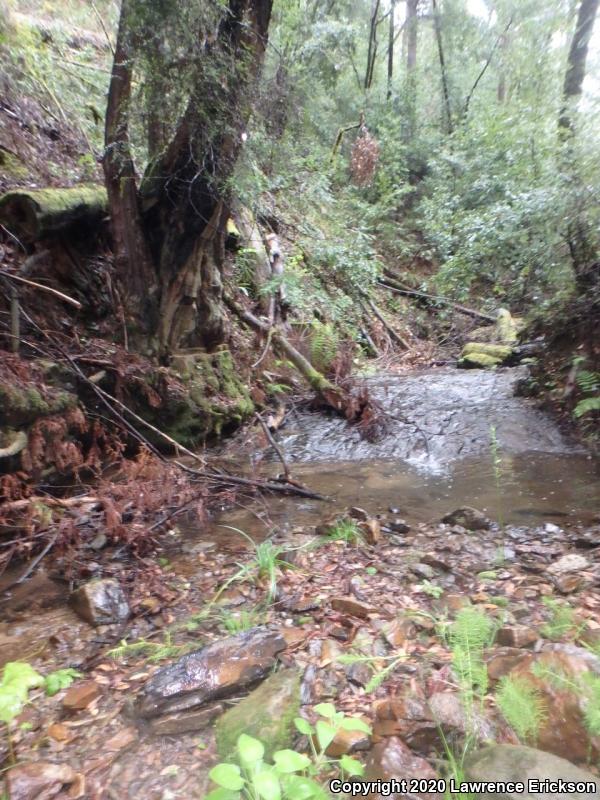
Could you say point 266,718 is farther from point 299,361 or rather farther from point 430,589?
point 299,361

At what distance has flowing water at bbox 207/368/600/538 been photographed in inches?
172

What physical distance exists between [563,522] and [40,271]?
5397 millimetres

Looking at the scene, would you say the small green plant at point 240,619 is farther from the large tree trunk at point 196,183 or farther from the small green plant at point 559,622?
the large tree trunk at point 196,183

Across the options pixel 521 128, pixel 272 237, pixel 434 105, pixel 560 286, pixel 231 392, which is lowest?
pixel 231 392

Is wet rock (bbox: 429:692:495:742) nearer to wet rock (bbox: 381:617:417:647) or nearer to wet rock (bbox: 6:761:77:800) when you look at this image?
wet rock (bbox: 381:617:417:647)

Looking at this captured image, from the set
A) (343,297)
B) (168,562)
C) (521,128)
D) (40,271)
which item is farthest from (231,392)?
(521,128)

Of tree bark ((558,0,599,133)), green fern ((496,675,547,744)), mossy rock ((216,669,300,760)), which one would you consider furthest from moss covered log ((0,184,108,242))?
tree bark ((558,0,599,133))

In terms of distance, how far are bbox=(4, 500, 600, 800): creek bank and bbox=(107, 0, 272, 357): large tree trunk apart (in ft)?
10.8

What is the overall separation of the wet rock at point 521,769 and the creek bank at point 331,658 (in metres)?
0.16

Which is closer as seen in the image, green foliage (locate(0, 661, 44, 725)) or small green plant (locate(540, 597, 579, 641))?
green foliage (locate(0, 661, 44, 725))

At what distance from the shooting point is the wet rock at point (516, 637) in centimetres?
237

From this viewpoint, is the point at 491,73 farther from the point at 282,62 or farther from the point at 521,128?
the point at 282,62

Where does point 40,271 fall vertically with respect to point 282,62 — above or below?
below

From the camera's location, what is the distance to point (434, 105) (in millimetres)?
17844
